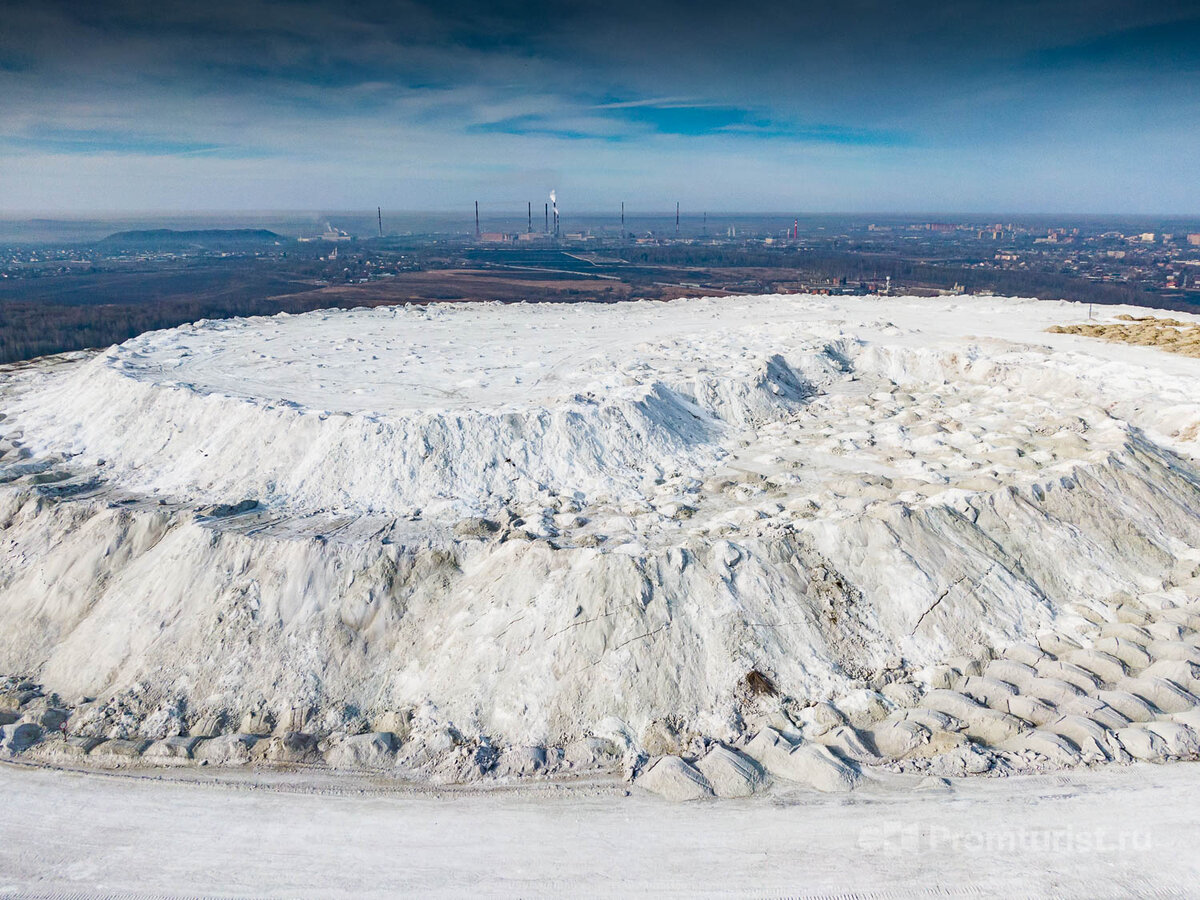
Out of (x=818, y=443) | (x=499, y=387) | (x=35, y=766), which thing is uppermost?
(x=499, y=387)

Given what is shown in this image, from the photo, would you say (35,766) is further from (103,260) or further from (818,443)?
(103,260)

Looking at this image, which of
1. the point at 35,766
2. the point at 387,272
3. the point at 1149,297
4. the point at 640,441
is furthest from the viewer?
the point at 387,272

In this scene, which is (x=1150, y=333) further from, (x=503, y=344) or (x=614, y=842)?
(x=614, y=842)

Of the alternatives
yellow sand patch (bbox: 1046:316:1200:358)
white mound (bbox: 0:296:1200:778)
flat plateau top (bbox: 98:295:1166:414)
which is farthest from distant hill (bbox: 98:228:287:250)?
yellow sand patch (bbox: 1046:316:1200:358)

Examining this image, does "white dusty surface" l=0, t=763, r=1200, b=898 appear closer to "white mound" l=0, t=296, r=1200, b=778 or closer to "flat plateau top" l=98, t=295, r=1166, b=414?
"white mound" l=0, t=296, r=1200, b=778

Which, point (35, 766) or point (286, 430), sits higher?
point (286, 430)

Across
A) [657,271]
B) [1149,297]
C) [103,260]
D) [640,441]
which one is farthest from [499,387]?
[103,260]

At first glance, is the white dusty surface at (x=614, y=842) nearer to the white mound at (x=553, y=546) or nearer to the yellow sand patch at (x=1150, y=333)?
the white mound at (x=553, y=546)
